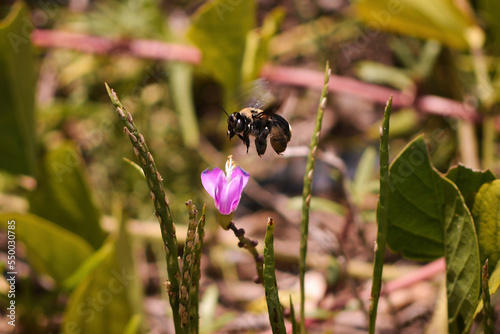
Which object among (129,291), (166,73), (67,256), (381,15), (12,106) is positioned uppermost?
(166,73)

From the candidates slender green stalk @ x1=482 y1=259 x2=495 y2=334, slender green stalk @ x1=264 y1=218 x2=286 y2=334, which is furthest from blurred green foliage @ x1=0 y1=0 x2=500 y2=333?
slender green stalk @ x1=264 y1=218 x2=286 y2=334

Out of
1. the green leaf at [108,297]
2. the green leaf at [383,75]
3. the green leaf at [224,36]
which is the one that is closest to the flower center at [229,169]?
the green leaf at [108,297]

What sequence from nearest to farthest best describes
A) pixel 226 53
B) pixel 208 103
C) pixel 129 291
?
pixel 129 291 → pixel 226 53 → pixel 208 103

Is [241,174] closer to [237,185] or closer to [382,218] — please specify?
[237,185]

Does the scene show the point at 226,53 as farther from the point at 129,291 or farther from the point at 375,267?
the point at 375,267

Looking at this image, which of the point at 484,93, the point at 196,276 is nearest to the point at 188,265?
the point at 196,276

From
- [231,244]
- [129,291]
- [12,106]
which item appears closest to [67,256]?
[129,291]

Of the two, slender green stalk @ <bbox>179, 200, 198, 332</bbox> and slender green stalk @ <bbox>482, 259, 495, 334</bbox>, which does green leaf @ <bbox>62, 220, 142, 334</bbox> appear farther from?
slender green stalk @ <bbox>482, 259, 495, 334</bbox>
